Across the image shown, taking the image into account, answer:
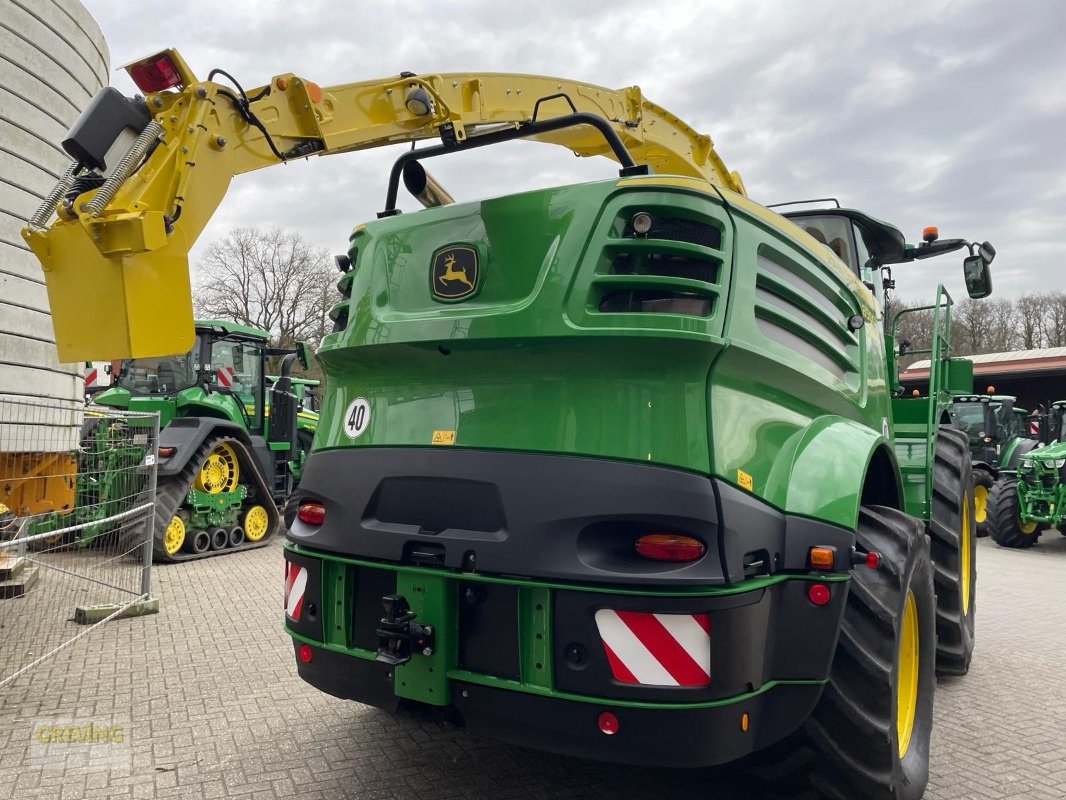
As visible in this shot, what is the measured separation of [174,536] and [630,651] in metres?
7.81

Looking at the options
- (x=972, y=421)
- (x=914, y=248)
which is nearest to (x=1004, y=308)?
(x=972, y=421)

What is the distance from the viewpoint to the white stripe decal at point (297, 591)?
310 centimetres

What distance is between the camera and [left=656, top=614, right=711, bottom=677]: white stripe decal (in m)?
2.38

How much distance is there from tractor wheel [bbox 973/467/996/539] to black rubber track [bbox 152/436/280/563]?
1039 centimetres

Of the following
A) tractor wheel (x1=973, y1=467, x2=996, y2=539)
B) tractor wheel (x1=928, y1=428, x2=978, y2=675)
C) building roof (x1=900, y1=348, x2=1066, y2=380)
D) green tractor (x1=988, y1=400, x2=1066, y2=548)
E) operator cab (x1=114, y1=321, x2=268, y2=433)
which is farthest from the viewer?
building roof (x1=900, y1=348, x2=1066, y2=380)

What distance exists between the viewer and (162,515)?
28.1ft

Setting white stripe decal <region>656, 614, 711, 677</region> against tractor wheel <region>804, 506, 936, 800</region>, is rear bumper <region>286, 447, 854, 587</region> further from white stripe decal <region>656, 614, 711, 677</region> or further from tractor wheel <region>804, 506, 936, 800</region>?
tractor wheel <region>804, 506, 936, 800</region>

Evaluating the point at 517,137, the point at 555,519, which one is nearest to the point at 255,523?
→ the point at 517,137

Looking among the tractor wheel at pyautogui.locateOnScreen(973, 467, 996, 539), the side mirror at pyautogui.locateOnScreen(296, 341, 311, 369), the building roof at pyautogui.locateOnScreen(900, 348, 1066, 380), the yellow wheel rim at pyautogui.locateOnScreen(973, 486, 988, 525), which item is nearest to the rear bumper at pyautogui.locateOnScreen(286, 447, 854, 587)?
the side mirror at pyautogui.locateOnScreen(296, 341, 311, 369)

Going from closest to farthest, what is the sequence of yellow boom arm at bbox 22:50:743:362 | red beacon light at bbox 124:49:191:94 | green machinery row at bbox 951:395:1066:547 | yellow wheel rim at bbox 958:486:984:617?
yellow boom arm at bbox 22:50:743:362, red beacon light at bbox 124:49:191:94, yellow wheel rim at bbox 958:486:984:617, green machinery row at bbox 951:395:1066:547

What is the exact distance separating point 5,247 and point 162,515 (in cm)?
386

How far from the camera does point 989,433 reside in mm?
14766

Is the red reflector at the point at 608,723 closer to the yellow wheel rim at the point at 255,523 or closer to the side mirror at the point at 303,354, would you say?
the side mirror at the point at 303,354

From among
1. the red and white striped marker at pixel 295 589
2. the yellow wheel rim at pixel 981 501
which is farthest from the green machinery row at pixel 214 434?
the yellow wheel rim at pixel 981 501
